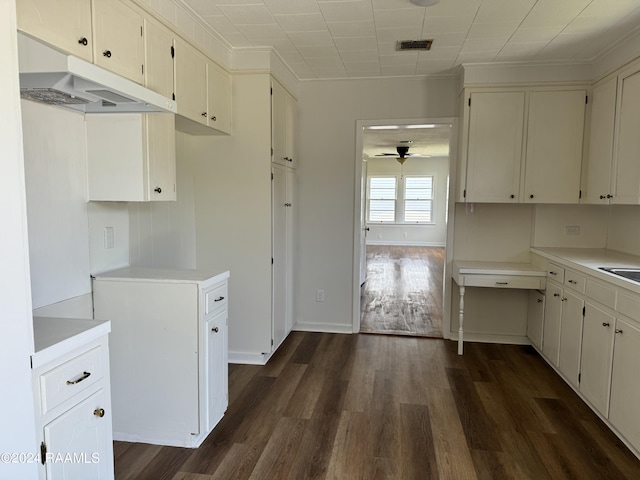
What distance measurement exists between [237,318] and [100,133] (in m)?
1.89

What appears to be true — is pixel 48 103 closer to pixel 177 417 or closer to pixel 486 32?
pixel 177 417

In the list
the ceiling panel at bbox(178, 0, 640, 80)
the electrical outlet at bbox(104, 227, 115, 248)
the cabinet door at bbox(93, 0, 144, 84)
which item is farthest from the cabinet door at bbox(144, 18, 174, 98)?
the electrical outlet at bbox(104, 227, 115, 248)

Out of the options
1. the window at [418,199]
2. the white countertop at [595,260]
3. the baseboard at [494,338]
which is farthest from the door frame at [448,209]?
the window at [418,199]

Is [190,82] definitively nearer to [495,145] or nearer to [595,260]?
[495,145]

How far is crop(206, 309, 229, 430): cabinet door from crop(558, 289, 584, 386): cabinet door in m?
2.38

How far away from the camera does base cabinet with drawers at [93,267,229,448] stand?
2.27 m

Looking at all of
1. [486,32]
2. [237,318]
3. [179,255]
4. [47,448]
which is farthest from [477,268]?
[47,448]

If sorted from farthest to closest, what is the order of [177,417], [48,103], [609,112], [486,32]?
[609,112], [486,32], [177,417], [48,103]

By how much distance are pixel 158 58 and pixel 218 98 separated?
797mm

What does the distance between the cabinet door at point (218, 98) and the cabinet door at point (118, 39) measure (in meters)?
0.81

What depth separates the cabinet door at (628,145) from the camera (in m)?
2.83

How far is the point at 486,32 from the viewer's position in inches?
115

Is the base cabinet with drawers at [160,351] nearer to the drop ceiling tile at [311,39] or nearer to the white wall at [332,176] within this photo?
the drop ceiling tile at [311,39]

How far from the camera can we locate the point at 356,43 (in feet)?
10.5
